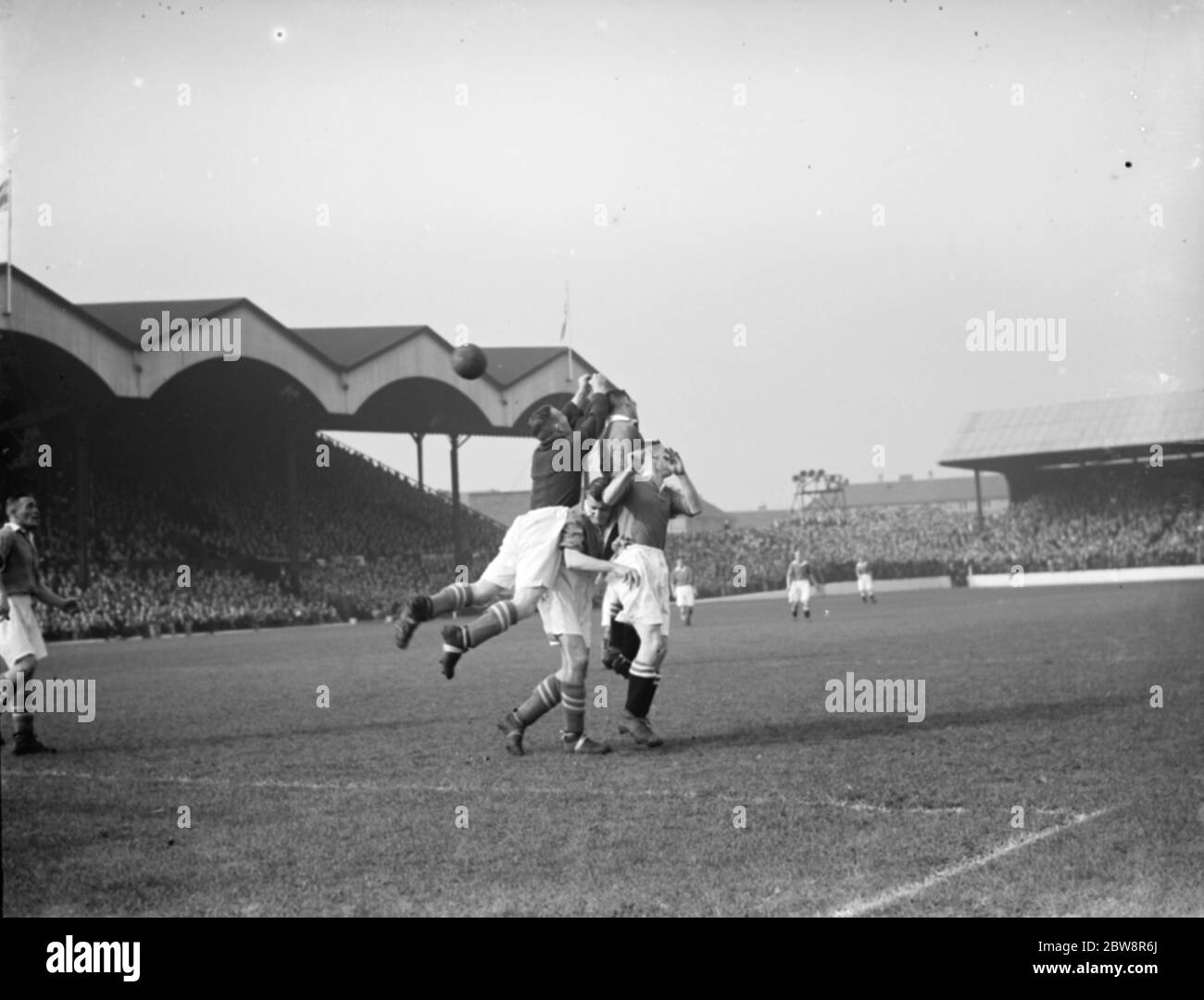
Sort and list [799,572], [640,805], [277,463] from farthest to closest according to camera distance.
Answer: [277,463], [799,572], [640,805]

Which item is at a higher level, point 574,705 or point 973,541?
point 973,541

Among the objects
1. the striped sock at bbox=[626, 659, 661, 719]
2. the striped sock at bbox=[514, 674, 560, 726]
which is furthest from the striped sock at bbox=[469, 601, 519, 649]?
the striped sock at bbox=[626, 659, 661, 719]

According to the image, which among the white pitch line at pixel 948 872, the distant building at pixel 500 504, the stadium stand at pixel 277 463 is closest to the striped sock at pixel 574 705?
the white pitch line at pixel 948 872

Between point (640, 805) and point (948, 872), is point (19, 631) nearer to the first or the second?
point (640, 805)

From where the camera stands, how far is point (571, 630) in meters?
8.12

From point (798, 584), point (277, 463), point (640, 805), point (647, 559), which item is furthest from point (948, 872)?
point (277, 463)

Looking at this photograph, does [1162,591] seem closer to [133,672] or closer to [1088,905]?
[133,672]

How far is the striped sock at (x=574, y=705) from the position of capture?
8047mm

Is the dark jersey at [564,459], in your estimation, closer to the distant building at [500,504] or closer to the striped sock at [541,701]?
the striped sock at [541,701]

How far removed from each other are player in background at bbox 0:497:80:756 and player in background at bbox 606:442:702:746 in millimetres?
3873

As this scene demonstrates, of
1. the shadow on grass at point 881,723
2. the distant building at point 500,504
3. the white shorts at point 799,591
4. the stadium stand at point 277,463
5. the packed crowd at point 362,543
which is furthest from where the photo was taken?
the distant building at point 500,504

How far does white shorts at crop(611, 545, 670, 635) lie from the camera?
8531 mm

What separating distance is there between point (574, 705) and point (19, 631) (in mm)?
4094
